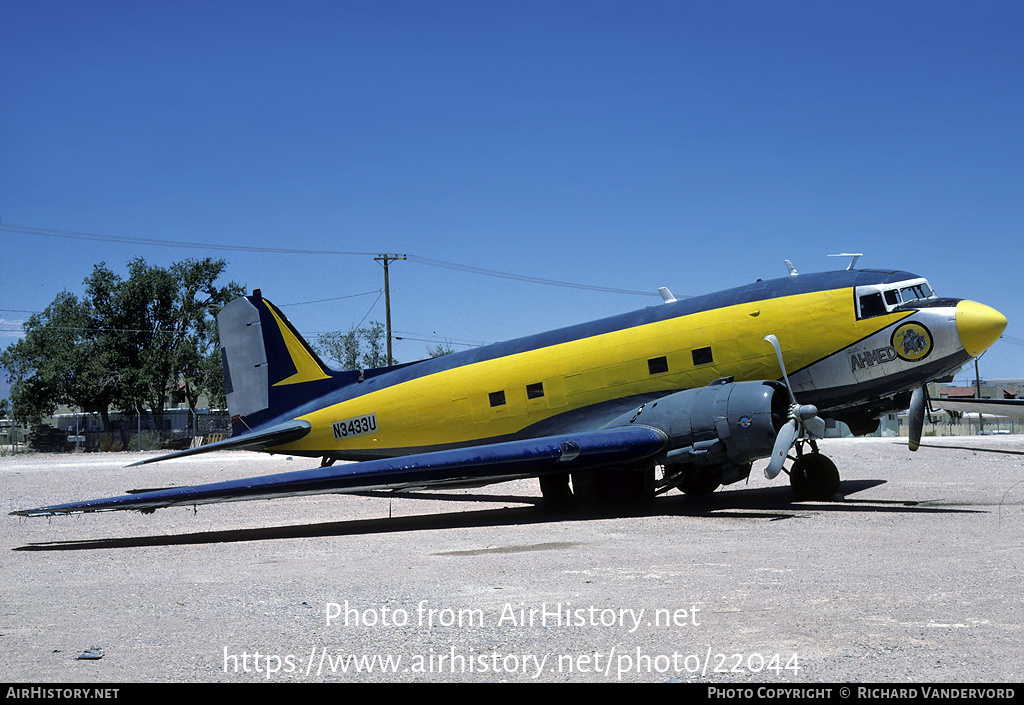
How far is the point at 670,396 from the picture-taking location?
16812mm

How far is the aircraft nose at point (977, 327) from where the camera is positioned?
611 inches

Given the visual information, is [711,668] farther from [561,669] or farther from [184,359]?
[184,359]

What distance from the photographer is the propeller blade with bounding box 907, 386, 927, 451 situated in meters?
17.7

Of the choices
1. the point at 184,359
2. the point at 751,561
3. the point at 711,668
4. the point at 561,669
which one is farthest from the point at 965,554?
the point at 184,359

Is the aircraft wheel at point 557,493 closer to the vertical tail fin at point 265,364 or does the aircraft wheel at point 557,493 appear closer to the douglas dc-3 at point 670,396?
the douglas dc-3 at point 670,396

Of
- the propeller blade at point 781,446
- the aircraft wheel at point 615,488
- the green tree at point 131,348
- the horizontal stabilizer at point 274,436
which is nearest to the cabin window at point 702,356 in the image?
the propeller blade at point 781,446

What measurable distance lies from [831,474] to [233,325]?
51.8ft

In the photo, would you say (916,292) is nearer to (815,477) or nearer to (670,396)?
(815,477)

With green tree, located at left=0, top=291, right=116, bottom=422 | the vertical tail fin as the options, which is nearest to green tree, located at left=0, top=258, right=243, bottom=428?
green tree, located at left=0, top=291, right=116, bottom=422

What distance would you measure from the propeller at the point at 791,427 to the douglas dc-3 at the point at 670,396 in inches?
1.3

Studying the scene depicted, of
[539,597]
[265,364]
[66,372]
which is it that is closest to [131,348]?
[66,372]

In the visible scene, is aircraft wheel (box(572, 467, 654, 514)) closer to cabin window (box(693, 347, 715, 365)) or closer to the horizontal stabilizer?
cabin window (box(693, 347, 715, 365))

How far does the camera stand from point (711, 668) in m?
5.98

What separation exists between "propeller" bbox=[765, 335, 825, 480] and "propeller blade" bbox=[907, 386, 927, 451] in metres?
2.77
